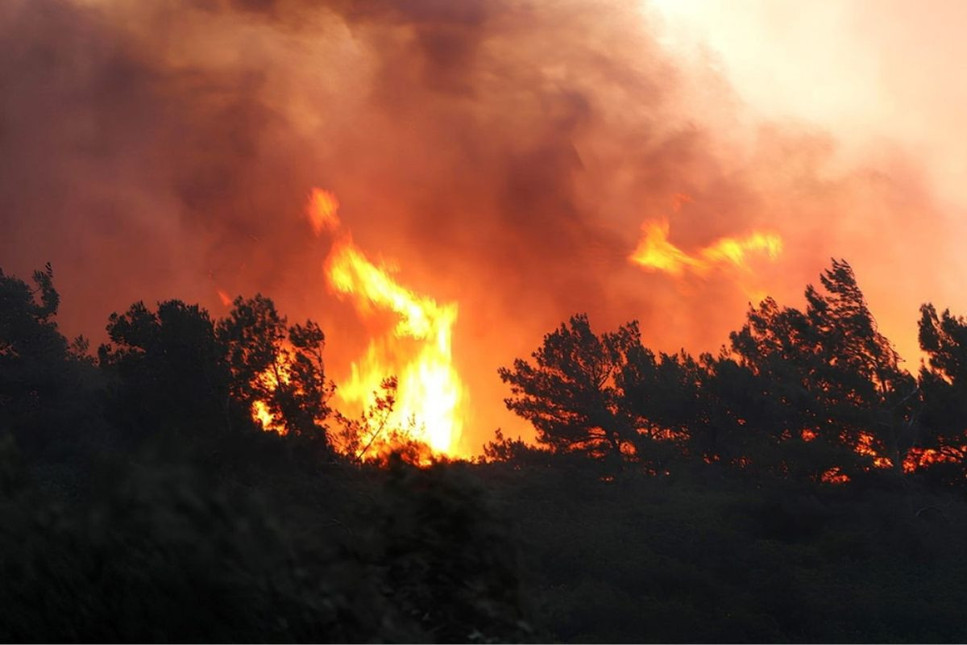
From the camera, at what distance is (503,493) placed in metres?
13.9

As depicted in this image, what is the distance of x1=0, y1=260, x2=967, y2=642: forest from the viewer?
13.2 metres

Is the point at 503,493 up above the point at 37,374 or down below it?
below

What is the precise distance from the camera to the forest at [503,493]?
43.2 feet

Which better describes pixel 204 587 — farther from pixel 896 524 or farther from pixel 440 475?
pixel 896 524

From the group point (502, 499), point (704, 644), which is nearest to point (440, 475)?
point (502, 499)

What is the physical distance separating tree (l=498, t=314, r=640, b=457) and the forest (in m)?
0.13

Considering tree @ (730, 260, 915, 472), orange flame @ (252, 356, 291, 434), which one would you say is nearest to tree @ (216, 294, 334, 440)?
orange flame @ (252, 356, 291, 434)

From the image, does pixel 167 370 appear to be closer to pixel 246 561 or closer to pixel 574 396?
pixel 574 396

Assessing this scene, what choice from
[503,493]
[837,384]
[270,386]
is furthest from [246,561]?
[837,384]

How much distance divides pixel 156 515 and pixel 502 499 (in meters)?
5.05

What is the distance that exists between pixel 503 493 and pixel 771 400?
42.1 meters

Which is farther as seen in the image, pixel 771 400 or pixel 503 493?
pixel 771 400

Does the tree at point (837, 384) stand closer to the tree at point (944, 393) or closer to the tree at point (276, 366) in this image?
the tree at point (944, 393)

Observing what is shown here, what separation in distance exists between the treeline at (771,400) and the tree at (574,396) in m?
0.06
